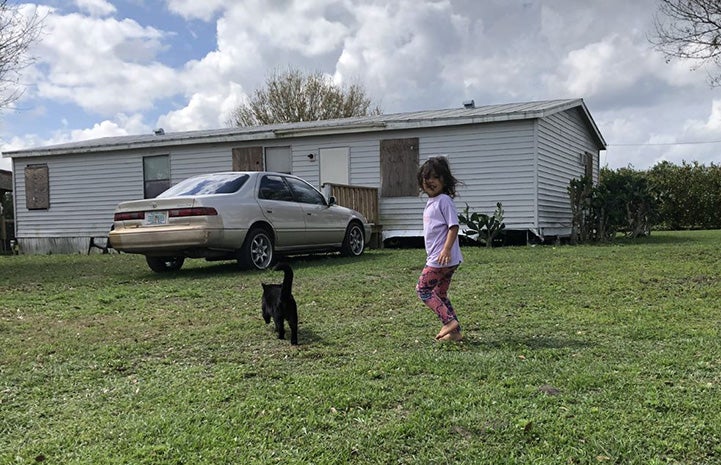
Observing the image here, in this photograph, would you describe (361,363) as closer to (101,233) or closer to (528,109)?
(528,109)

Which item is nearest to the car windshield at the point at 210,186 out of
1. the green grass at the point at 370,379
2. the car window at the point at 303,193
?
the car window at the point at 303,193

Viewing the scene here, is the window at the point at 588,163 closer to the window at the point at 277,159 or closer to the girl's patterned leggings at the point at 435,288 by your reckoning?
the window at the point at 277,159

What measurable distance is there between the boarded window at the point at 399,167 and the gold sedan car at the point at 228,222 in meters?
4.59

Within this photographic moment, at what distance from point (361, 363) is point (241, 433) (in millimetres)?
1149

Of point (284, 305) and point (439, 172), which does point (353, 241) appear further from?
point (439, 172)

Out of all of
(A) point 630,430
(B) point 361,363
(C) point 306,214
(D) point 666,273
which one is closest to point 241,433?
(B) point 361,363

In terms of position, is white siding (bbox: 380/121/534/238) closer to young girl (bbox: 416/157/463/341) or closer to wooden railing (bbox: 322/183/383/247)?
wooden railing (bbox: 322/183/383/247)

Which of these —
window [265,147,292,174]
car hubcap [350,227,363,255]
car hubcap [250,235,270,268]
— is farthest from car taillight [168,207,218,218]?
window [265,147,292,174]

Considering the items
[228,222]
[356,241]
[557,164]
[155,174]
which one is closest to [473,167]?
[557,164]

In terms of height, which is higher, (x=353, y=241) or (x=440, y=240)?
(x=440, y=240)

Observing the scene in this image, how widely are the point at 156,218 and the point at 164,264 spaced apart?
1299mm

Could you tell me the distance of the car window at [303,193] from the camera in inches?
390

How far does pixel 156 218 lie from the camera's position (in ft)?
27.1

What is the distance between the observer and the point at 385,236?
14828 millimetres
